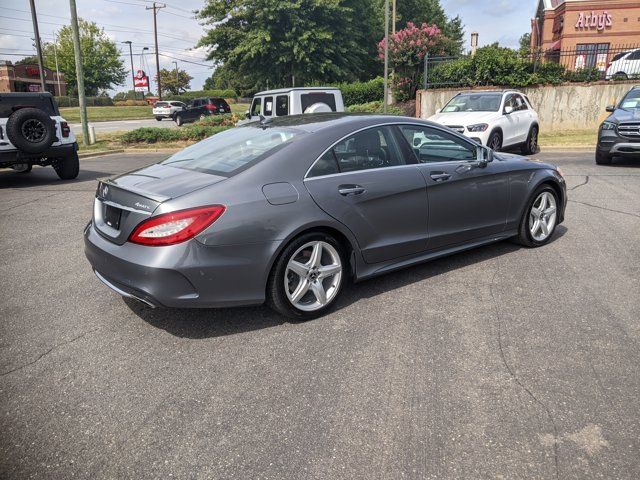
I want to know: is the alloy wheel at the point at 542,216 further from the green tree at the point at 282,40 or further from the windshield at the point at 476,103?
the green tree at the point at 282,40

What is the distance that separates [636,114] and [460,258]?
826 cm

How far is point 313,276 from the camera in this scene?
156 inches

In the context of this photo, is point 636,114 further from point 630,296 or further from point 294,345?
point 294,345

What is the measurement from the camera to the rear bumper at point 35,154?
32.6ft

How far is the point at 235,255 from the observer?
3516mm

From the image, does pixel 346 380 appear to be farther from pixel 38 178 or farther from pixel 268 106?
pixel 268 106

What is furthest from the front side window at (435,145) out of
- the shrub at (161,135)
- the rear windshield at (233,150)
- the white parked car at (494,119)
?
the shrub at (161,135)

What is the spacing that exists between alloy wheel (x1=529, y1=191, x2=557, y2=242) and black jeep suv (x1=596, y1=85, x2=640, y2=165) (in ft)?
21.5

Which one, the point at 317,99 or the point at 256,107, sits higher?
the point at 317,99

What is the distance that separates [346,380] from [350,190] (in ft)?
5.06

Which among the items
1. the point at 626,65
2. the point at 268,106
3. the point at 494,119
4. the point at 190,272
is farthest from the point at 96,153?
the point at 626,65

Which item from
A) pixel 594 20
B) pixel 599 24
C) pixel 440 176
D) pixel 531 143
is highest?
pixel 594 20

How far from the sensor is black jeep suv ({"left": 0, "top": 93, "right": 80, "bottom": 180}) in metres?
9.84

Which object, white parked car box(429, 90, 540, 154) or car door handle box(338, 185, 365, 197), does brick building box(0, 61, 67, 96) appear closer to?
white parked car box(429, 90, 540, 154)
